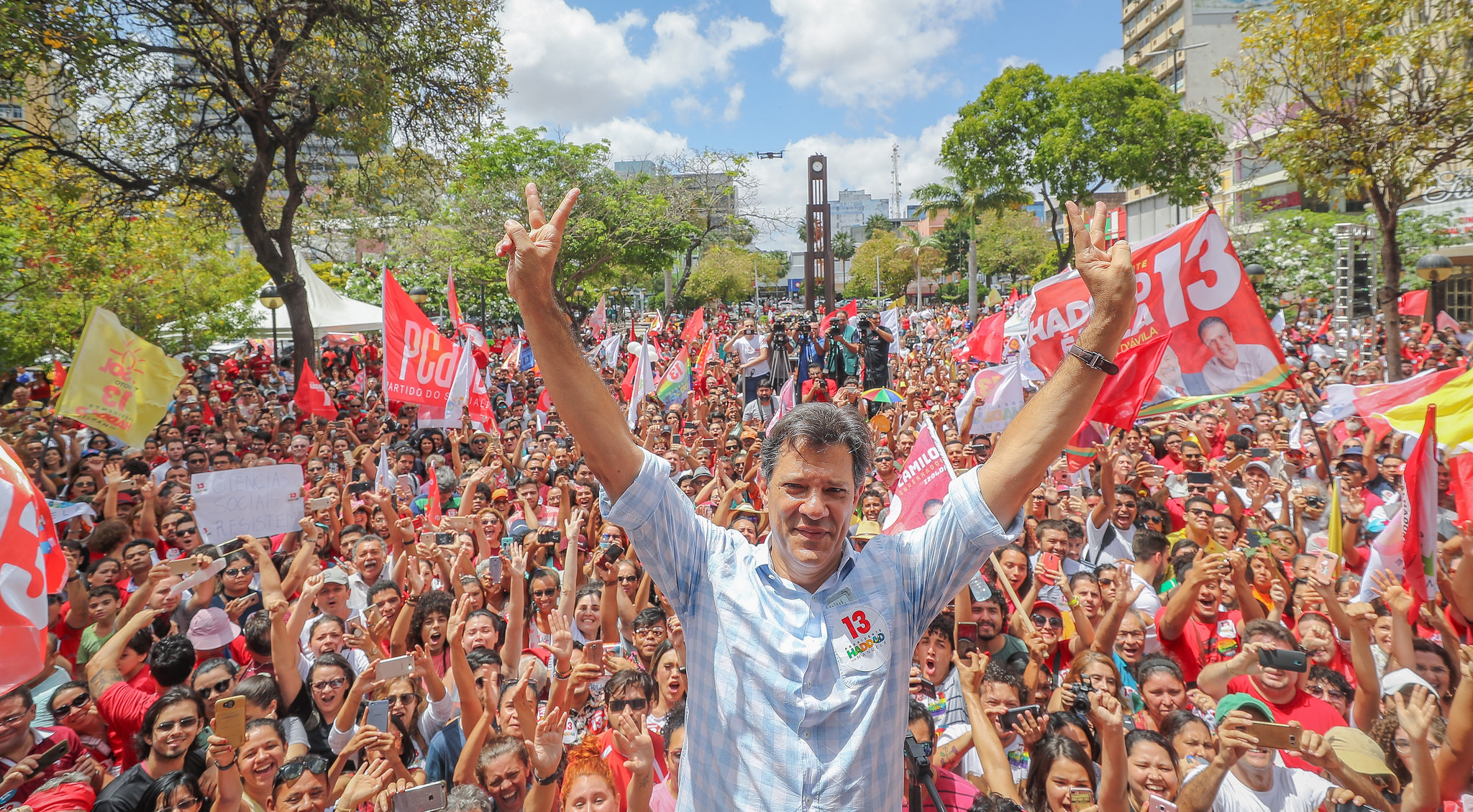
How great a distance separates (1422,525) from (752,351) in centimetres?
1083

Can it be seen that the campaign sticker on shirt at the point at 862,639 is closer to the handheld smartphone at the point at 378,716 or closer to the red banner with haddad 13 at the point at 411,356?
the handheld smartphone at the point at 378,716

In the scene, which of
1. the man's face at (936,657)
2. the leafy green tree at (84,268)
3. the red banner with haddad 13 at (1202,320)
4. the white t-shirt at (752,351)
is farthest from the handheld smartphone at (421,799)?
the leafy green tree at (84,268)

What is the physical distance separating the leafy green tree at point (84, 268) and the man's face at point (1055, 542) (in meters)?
13.1

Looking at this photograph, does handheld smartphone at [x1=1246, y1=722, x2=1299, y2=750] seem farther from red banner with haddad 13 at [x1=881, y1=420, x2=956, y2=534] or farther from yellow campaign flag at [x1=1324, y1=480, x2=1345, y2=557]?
yellow campaign flag at [x1=1324, y1=480, x2=1345, y2=557]

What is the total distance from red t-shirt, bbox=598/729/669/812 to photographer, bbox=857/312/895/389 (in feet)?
35.9

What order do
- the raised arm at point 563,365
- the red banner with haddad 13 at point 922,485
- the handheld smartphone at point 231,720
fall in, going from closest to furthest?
1. the raised arm at point 563,365
2. the handheld smartphone at point 231,720
3. the red banner with haddad 13 at point 922,485

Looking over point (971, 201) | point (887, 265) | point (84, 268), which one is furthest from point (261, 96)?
point (887, 265)

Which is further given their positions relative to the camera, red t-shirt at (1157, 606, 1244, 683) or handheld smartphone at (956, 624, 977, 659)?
red t-shirt at (1157, 606, 1244, 683)

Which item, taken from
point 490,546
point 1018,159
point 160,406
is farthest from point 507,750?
point 1018,159

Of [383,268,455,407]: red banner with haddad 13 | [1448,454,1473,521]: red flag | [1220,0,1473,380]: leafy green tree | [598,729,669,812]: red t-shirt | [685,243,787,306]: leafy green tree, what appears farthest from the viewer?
[685,243,787,306]: leafy green tree

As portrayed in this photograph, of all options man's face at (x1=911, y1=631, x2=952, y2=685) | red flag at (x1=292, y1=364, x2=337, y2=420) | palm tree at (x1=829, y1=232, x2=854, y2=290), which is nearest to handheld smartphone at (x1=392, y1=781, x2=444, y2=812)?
man's face at (x1=911, y1=631, x2=952, y2=685)

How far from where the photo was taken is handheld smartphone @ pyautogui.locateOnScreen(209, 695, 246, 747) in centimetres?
277

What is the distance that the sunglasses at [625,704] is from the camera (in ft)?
11.6

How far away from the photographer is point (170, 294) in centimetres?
1809
